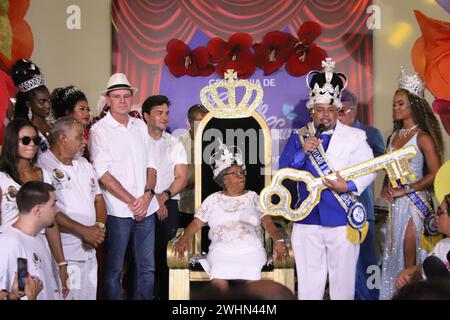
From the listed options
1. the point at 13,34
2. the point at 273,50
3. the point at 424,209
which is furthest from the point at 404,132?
the point at 13,34

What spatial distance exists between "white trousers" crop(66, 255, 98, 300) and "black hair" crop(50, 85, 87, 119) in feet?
3.88

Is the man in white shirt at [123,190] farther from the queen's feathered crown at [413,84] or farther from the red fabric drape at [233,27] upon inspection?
the queen's feathered crown at [413,84]

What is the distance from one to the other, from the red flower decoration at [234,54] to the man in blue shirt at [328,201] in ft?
5.24

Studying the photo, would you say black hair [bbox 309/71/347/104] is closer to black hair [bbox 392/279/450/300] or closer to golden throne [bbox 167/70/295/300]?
golden throne [bbox 167/70/295/300]

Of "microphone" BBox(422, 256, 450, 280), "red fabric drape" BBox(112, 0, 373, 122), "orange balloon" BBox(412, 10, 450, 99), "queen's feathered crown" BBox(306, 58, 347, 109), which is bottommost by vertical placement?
"microphone" BBox(422, 256, 450, 280)

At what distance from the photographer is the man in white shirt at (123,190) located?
487 centimetres

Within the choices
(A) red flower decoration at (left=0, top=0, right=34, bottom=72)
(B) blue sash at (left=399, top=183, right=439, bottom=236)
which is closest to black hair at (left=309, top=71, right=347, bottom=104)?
(B) blue sash at (left=399, top=183, right=439, bottom=236)

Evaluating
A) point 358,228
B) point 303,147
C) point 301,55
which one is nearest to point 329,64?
point 303,147

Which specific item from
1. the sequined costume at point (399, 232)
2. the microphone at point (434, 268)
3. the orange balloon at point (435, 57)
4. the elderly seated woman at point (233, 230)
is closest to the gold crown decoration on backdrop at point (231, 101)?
the elderly seated woman at point (233, 230)

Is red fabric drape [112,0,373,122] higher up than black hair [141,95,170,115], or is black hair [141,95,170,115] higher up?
red fabric drape [112,0,373,122]

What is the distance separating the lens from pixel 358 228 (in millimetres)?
4617

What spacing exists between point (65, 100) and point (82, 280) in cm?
138

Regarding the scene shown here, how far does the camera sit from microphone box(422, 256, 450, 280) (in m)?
3.82
